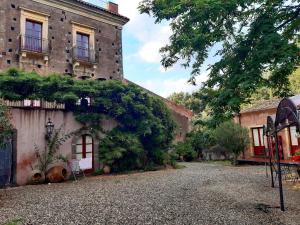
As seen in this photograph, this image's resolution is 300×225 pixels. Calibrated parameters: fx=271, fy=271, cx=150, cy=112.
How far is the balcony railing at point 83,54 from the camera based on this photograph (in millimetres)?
17873

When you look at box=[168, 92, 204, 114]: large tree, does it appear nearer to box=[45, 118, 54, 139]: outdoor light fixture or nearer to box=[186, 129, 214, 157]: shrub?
box=[186, 129, 214, 157]: shrub

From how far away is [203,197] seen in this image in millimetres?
7594

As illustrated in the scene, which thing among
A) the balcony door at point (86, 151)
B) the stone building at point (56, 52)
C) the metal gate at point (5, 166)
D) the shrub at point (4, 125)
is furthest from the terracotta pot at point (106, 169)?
the shrub at point (4, 125)

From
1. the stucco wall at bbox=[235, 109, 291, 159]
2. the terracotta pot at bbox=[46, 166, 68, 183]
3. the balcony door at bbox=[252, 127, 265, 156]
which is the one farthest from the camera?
the balcony door at bbox=[252, 127, 265, 156]

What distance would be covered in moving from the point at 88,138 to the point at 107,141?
0.96 metres

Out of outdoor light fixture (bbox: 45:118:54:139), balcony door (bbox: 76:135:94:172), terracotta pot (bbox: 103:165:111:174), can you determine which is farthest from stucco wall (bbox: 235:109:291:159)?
outdoor light fixture (bbox: 45:118:54:139)

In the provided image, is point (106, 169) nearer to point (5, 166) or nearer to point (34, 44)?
point (5, 166)

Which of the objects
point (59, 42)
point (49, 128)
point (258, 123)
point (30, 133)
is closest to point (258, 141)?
point (258, 123)

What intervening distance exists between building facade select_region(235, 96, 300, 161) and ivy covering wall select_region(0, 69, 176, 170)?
7.06 meters

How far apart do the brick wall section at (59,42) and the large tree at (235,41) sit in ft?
34.4

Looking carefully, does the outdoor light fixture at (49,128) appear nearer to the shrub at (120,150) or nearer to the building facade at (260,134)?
the shrub at (120,150)

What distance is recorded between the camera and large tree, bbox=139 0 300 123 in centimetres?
594

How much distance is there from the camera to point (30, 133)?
1151 cm

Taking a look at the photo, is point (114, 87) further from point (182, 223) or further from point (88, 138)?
point (182, 223)
